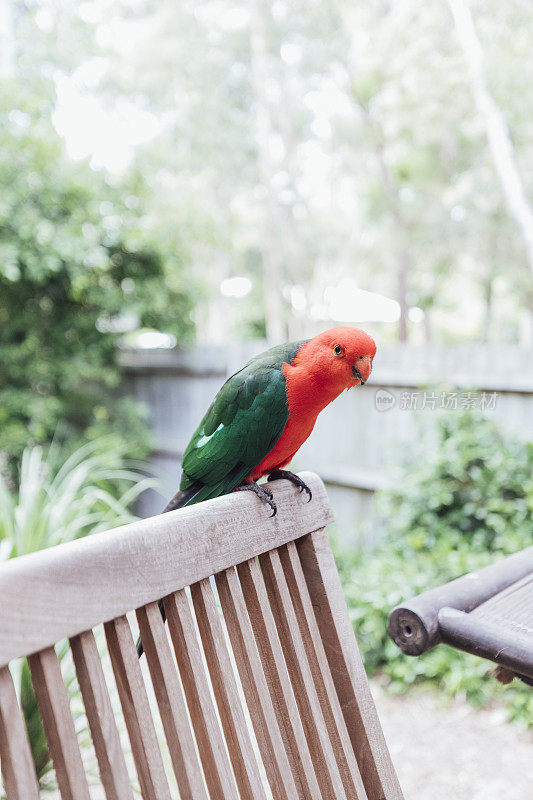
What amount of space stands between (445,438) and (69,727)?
7.11ft

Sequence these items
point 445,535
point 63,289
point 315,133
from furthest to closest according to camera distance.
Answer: point 315,133
point 63,289
point 445,535

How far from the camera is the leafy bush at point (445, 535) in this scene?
199 centimetres

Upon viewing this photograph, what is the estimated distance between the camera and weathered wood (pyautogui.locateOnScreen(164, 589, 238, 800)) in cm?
50

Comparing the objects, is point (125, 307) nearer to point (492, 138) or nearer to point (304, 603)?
point (492, 138)

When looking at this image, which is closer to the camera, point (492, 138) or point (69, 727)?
point (69, 727)

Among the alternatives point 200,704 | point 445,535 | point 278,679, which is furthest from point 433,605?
point 445,535

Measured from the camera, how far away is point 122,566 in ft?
1.47

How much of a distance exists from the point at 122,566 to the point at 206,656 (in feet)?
0.55

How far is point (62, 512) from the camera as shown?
156cm

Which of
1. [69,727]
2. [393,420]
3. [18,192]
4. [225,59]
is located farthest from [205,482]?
[225,59]

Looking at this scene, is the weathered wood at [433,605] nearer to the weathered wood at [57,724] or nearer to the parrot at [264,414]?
the parrot at [264,414]

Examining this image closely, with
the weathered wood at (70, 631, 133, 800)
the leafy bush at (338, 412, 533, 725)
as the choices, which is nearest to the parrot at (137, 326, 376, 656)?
the weathered wood at (70, 631, 133, 800)

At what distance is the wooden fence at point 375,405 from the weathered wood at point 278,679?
192 centimetres

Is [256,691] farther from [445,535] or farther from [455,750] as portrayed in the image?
[445,535]
